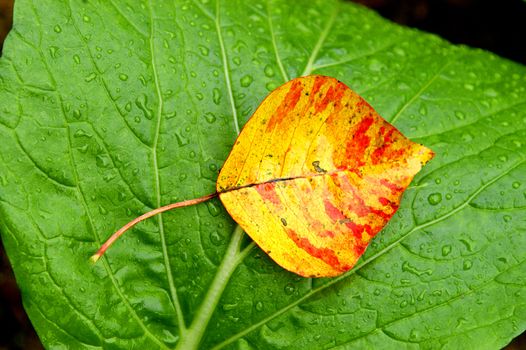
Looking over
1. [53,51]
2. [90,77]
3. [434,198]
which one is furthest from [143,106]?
[434,198]

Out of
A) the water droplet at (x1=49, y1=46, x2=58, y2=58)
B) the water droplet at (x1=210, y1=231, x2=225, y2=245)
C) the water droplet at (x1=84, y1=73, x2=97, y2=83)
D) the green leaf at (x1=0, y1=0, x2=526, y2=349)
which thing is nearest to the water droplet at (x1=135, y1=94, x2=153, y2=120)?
the green leaf at (x1=0, y1=0, x2=526, y2=349)

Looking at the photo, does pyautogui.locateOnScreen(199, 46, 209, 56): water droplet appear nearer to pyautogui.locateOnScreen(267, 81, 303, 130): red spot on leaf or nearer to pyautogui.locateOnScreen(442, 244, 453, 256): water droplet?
pyautogui.locateOnScreen(267, 81, 303, 130): red spot on leaf

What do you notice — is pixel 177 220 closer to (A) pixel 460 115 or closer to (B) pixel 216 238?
(B) pixel 216 238

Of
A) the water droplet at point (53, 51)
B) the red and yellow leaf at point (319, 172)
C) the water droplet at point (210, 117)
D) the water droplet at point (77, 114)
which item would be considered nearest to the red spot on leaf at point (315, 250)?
the red and yellow leaf at point (319, 172)

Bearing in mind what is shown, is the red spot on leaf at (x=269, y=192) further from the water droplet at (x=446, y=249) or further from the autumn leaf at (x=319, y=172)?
the water droplet at (x=446, y=249)

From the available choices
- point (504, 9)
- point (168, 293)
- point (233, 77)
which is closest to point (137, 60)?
point (233, 77)

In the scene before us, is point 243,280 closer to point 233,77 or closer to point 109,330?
point 109,330
